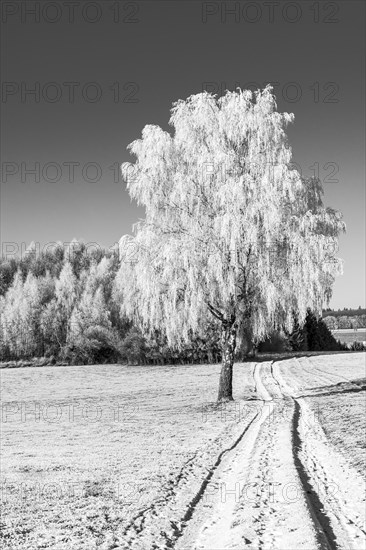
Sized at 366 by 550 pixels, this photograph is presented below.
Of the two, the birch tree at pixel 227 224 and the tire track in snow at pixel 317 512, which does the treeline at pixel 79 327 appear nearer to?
the birch tree at pixel 227 224

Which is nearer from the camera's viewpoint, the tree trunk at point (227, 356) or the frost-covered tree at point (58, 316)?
the tree trunk at point (227, 356)

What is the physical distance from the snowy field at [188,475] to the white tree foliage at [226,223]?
3666 millimetres

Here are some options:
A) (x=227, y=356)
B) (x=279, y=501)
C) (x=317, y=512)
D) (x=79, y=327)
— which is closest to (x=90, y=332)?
(x=79, y=327)

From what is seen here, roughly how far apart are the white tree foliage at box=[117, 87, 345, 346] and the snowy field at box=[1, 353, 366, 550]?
12.0 feet

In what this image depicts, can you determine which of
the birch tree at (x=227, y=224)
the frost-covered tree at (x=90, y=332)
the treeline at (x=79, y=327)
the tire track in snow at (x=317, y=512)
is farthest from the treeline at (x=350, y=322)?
the tire track in snow at (x=317, y=512)

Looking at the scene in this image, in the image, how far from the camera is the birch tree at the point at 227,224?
1470 cm

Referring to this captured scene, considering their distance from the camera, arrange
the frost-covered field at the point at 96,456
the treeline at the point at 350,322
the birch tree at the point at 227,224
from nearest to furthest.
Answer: the frost-covered field at the point at 96,456
the birch tree at the point at 227,224
the treeline at the point at 350,322

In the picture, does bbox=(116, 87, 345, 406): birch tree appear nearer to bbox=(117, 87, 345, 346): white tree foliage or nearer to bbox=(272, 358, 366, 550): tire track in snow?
bbox=(117, 87, 345, 346): white tree foliage

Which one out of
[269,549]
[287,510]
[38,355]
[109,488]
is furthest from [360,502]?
[38,355]

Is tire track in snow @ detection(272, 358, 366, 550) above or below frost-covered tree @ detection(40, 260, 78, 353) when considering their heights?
below

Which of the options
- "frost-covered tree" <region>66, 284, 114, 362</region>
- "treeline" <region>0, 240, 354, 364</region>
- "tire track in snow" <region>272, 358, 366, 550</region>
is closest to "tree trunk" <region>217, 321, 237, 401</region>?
"tire track in snow" <region>272, 358, 366, 550</region>

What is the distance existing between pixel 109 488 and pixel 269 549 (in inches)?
122

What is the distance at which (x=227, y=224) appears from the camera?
14.3 m

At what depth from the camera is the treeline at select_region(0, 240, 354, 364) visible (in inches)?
1622
